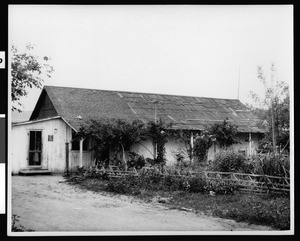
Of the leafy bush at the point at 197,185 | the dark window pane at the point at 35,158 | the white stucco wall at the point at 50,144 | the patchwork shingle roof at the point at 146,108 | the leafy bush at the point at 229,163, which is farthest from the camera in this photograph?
the patchwork shingle roof at the point at 146,108

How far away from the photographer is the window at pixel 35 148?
15547 mm

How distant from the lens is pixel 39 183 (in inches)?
538

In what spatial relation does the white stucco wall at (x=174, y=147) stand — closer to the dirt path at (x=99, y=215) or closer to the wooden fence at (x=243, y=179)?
the wooden fence at (x=243, y=179)

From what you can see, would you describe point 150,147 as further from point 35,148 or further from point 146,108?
point 35,148

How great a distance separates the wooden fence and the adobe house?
1.96 metres

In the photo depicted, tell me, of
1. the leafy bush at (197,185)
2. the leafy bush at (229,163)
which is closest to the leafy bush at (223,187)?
the leafy bush at (197,185)

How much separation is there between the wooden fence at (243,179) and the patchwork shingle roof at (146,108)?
2.96m

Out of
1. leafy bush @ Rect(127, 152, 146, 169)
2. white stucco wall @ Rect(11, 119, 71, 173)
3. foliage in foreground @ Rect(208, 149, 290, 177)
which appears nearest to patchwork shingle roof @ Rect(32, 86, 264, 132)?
white stucco wall @ Rect(11, 119, 71, 173)

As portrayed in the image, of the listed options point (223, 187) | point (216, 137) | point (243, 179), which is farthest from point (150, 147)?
point (223, 187)

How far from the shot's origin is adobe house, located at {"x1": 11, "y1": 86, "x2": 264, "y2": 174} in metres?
15.8

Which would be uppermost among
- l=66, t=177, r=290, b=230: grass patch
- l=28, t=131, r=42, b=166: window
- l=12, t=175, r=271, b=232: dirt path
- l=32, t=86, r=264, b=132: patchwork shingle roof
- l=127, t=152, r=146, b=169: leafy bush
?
l=32, t=86, r=264, b=132: patchwork shingle roof

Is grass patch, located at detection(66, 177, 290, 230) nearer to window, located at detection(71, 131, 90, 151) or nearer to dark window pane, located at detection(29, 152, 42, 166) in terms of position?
dark window pane, located at detection(29, 152, 42, 166)

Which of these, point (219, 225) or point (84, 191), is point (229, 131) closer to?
point (84, 191)

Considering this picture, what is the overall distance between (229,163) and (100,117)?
548cm
